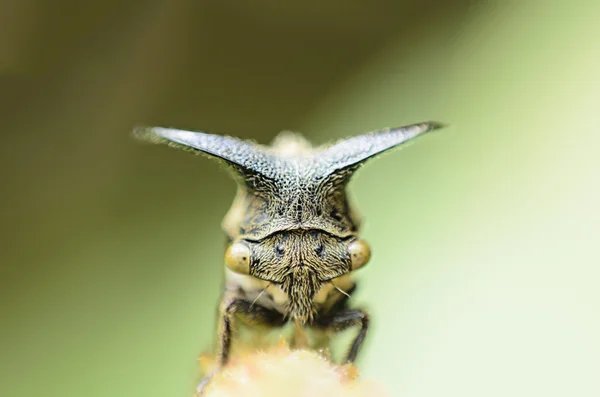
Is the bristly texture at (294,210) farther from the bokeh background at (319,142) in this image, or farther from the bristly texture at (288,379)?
Result: the bokeh background at (319,142)

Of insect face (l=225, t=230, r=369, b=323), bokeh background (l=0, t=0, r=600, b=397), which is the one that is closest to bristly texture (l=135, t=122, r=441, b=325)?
insect face (l=225, t=230, r=369, b=323)

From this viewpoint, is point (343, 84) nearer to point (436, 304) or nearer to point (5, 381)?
point (436, 304)

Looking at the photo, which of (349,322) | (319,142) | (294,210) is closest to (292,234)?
(294,210)

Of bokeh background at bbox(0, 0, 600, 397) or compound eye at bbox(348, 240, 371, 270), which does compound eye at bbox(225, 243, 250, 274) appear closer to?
Answer: compound eye at bbox(348, 240, 371, 270)

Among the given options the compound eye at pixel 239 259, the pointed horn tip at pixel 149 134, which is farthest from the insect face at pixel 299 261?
the pointed horn tip at pixel 149 134

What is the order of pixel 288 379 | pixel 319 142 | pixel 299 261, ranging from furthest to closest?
pixel 319 142 < pixel 299 261 < pixel 288 379

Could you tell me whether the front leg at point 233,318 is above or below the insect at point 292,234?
below

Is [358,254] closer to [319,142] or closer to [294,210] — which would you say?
[294,210]

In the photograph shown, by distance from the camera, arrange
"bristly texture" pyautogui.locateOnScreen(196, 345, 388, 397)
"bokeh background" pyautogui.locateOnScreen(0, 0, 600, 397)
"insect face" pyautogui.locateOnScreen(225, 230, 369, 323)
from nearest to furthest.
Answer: "bristly texture" pyautogui.locateOnScreen(196, 345, 388, 397), "insect face" pyautogui.locateOnScreen(225, 230, 369, 323), "bokeh background" pyautogui.locateOnScreen(0, 0, 600, 397)
